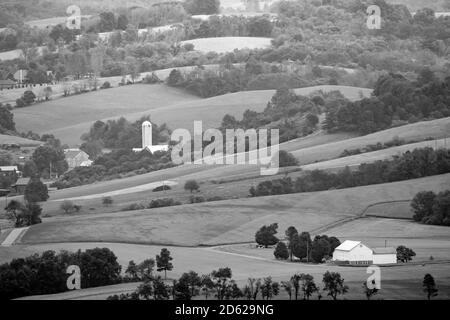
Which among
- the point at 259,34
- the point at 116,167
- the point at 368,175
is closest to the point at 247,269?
the point at 368,175

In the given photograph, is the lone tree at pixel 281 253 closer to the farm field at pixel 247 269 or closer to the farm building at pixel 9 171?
the farm field at pixel 247 269

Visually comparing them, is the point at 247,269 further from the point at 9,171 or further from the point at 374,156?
the point at 9,171

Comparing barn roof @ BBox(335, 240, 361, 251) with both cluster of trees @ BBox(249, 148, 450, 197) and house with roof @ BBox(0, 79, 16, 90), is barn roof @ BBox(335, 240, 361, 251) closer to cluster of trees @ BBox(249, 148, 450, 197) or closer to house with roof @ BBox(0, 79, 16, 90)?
cluster of trees @ BBox(249, 148, 450, 197)

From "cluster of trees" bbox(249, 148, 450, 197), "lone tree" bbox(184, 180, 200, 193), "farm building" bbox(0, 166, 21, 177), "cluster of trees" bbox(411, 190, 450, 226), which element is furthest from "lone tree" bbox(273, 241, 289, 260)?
"farm building" bbox(0, 166, 21, 177)

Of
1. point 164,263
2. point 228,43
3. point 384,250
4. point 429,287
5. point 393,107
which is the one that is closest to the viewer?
point 429,287
